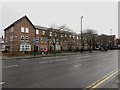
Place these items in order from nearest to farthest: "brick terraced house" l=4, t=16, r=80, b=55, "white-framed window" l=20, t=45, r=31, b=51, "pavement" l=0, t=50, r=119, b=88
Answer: "pavement" l=0, t=50, r=119, b=88 < "brick terraced house" l=4, t=16, r=80, b=55 < "white-framed window" l=20, t=45, r=31, b=51

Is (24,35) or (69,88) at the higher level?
(24,35)

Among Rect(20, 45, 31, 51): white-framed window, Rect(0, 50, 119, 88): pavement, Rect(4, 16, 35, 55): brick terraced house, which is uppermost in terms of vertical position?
Rect(4, 16, 35, 55): brick terraced house

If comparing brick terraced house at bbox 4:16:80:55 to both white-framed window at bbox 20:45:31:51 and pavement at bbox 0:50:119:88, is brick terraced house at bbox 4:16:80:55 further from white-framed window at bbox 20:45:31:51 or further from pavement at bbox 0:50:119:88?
pavement at bbox 0:50:119:88

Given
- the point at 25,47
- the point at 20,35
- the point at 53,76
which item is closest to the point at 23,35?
the point at 20,35

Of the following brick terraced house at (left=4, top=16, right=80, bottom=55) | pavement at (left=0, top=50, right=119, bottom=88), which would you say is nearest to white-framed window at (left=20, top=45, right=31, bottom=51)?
brick terraced house at (left=4, top=16, right=80, bottom=55)

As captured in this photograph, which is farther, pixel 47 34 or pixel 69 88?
pixel 47 34

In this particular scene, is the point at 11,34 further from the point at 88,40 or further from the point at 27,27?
the point at 88,40

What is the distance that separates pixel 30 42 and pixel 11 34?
20.9 feet

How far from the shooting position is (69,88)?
8.24 m

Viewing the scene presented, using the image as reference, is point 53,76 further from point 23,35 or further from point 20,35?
point 23,35

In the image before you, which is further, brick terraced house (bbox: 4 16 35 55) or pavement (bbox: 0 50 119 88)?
brick terraced house (bbox: 4 16 35 55)

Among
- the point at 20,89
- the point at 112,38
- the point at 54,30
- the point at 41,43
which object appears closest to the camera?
the point at 20,89

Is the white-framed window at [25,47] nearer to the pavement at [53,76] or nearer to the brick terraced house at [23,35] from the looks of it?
the brick terraced house at [23,35]

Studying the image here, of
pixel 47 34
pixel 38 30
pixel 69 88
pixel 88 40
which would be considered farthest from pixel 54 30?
pixel 69 88
